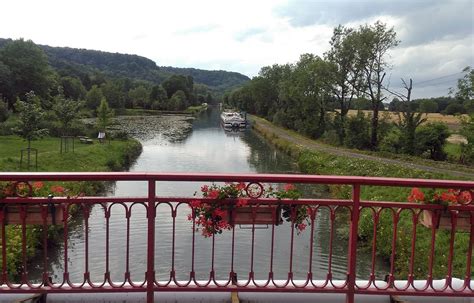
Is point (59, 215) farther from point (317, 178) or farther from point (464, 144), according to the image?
point (464, 144)

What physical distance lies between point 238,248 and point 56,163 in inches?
574

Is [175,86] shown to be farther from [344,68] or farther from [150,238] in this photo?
[150,238]

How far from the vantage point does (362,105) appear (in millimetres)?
38312

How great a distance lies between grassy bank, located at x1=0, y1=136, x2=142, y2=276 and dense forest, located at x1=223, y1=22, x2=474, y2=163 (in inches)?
734

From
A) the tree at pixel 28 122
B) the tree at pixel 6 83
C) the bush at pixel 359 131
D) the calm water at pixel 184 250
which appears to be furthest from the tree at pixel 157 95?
the calm water at pixel 184 250

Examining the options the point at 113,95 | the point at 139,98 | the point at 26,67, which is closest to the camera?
the point at 26,67

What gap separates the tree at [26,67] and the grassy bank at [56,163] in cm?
3631

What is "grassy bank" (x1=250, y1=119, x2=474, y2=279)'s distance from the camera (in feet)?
33.7

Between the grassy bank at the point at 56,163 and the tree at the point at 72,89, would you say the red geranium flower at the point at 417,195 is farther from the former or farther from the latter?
the tree at the point at 72,89

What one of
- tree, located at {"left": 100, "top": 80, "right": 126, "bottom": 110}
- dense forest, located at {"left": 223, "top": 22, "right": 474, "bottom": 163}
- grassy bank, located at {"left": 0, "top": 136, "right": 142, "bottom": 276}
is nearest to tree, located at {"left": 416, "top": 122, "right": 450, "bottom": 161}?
dense forest, located at {"left": 223, "top": 22, "right": 474, "bottom": 163}

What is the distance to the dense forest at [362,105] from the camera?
30125 mm

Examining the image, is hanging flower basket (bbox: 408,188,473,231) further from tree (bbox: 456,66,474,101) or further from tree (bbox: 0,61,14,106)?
tree (bbox: 0,61,14,106)

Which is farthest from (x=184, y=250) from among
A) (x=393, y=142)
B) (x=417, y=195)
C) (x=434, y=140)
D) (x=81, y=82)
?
(x=81, y=82)

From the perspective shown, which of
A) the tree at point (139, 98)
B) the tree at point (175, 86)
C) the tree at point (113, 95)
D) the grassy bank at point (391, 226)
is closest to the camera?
the grassy bank at point (391, 226)
